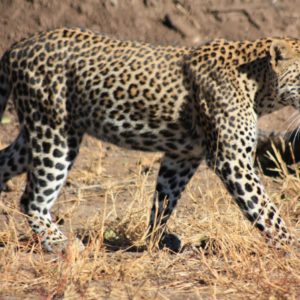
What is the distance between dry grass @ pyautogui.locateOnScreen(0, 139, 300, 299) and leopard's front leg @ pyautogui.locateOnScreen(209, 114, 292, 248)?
14cm

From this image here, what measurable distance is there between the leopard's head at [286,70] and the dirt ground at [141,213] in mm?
863

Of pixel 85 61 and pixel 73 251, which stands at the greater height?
pixel 85 61

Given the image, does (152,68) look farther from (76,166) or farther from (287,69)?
(76,166)

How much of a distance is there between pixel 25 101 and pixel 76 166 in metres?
2.62

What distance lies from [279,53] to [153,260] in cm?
187

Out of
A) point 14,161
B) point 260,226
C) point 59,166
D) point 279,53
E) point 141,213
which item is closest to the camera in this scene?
point 260,226

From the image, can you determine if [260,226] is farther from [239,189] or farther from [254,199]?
[239,189]

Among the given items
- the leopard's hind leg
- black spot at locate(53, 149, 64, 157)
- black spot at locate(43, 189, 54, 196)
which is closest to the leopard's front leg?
black spot at locate(53, 149, 64, 157)

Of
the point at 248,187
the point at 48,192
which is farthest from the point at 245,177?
the point at 48,192

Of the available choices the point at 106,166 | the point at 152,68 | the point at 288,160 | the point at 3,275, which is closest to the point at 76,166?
the point at 106,166

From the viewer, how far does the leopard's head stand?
25.2ft

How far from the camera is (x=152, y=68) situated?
25.9ft

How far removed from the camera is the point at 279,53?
766cm

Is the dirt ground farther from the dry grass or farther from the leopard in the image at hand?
the leopard
